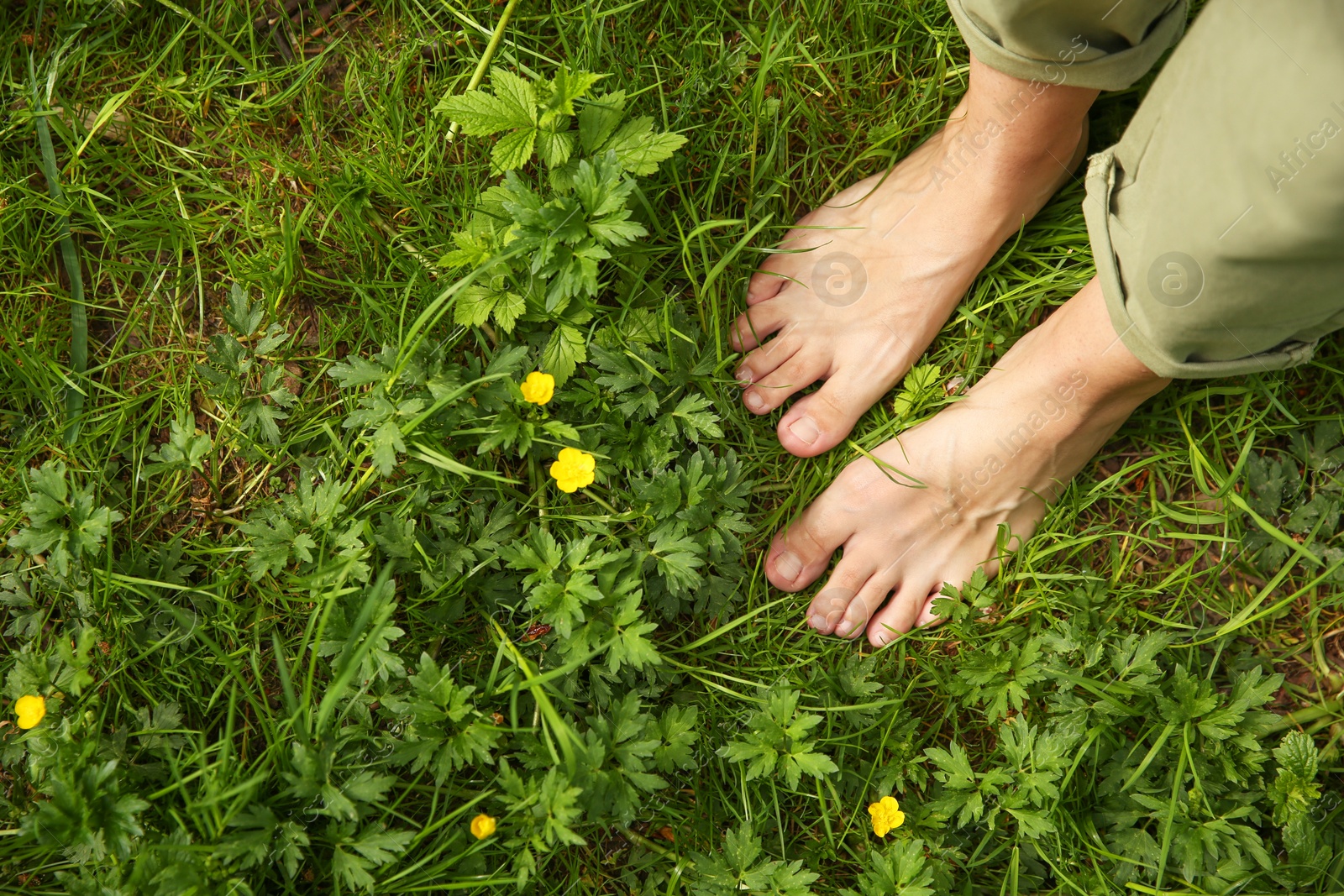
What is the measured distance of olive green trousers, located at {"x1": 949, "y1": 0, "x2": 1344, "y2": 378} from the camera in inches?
41.6

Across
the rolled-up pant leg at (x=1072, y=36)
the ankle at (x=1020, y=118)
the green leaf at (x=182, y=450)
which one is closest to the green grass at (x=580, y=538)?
the green leaf at (x=182, y=450)

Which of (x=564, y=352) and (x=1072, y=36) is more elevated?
(x=1072, y=36)

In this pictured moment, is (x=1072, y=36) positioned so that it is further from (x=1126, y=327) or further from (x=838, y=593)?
(x=838, y=593)

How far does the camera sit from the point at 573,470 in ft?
5.69

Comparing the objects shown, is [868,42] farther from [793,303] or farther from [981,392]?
[981,392]

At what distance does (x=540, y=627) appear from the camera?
1880 millimetres

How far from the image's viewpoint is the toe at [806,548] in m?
2.05

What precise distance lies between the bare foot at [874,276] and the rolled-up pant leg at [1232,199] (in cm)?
43

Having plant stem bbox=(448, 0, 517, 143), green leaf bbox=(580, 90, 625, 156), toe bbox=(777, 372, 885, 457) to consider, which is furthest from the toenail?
plant stem bbox=(448, 0, 517, 143)

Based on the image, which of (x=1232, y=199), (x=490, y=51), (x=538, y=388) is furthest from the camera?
(x=490, y=51)

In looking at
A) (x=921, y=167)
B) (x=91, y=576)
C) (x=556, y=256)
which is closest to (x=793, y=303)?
(x=921, y=167)

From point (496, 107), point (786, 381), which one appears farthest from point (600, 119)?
point (786, 381)

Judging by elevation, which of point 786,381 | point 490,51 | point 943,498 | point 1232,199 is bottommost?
point 943,498

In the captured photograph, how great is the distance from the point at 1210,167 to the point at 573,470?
1226 mm
